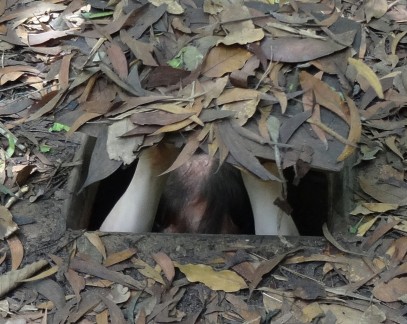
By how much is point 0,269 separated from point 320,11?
847mm

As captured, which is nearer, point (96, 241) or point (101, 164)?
point (101, 164)

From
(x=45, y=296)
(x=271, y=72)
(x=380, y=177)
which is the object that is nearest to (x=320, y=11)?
(x=271, y=72)

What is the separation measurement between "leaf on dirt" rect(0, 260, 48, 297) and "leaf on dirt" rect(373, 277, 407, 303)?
65 centimetres

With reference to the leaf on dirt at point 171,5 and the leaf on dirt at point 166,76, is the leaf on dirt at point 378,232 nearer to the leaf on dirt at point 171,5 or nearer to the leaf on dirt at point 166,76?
the leaf on dirt at point 166,76

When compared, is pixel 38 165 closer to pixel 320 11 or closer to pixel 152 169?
pixel 152 169

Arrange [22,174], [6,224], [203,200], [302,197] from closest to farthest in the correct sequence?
[6,224], [22,174], [203,200], [302,197]

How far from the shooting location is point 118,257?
140 cm

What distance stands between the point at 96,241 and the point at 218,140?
0.36 meters

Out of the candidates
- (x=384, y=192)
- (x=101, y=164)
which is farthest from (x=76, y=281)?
(x=384, y=192)

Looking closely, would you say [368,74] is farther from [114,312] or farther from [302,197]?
[114,312]

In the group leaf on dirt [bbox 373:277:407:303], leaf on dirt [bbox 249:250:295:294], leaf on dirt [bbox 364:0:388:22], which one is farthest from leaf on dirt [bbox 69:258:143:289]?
leaf on dirt [bbox 364:0:388:22]

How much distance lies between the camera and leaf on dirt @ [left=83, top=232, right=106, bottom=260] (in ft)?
→ 4.64

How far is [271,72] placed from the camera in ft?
4.38

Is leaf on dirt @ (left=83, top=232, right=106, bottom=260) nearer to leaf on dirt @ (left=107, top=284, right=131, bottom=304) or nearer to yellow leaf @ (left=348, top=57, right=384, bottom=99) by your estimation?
leaf on dirt @ (left=107, top=284, right=131, bottom=304)
